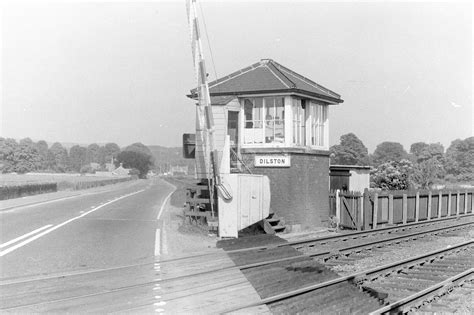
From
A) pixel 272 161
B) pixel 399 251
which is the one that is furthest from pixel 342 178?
pixel 399 251

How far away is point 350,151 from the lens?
A: 333 feet

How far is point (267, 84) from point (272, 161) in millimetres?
2754

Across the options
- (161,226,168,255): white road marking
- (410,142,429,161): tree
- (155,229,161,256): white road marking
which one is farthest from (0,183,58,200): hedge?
(410,142,429,161): tree

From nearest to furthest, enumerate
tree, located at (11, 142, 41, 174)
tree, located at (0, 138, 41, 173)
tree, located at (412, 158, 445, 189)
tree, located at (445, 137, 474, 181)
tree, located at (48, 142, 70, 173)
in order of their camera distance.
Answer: tree, located at (412, 158, 445, 189)
tree, located at (445, 137, 474, 181)
tree, located at (0, 138, 41, 173)
tree, located at (11, 142, 41, 174)
tree, located at (48, 142, 70, 173)

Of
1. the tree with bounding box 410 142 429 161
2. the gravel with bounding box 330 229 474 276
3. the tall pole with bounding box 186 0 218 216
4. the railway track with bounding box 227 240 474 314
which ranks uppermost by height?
the tree with bounding box 410 142 429 161

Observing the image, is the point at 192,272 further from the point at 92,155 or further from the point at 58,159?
the point at 92,155

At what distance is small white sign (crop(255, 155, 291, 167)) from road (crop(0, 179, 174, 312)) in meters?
4.06

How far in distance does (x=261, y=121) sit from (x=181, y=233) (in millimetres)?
5515

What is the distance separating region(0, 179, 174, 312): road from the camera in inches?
297

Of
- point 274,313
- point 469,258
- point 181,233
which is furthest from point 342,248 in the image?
point 274,313

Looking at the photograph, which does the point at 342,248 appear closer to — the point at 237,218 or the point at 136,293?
the point at 237,218

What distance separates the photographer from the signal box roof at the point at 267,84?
1869cm

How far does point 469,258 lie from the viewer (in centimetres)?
1316

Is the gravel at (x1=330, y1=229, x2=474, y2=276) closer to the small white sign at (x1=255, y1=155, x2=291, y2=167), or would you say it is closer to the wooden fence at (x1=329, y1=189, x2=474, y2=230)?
the wooden fence at (x1=329, y1=189, x2=474, y2=230)
